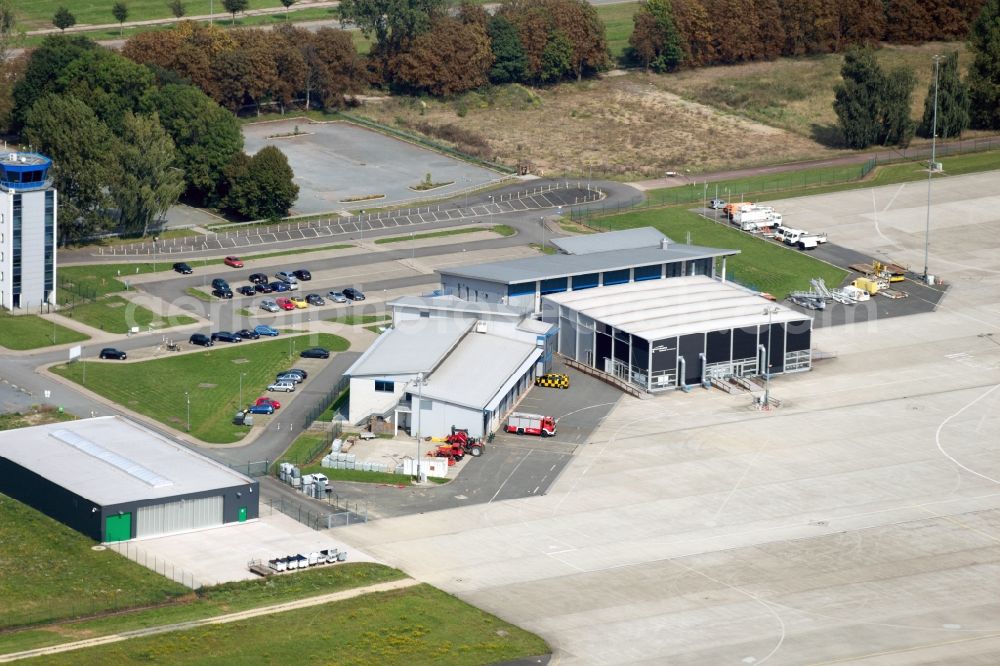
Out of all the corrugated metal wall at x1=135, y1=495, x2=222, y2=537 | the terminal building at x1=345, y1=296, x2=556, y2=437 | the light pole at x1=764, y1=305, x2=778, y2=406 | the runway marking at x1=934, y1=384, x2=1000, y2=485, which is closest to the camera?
the corrugated metal wall at x1=135, y1=495, x2=222, y2=537

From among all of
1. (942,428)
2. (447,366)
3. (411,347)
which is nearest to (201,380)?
(411,347)

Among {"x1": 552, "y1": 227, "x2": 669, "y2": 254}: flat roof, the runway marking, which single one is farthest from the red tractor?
{"x1": 552, "y1": 227, "x2": 669, "y2": 254}: flat roof

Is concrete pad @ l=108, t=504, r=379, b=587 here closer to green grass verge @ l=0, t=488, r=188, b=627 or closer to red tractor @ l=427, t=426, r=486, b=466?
green grass verge @ l=0, t=488, r=188, b=627

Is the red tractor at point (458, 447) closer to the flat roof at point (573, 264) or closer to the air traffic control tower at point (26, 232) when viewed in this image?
the flat roof at point (573, 264)

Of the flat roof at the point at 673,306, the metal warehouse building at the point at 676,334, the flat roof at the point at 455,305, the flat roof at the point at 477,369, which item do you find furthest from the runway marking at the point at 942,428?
the flat roof at the point at 455,305

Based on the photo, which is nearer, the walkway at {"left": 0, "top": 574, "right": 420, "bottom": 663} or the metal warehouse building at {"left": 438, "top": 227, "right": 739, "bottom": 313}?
the walkway at {"left": 0, "top": 574, "right": 420, "bottom": 663}

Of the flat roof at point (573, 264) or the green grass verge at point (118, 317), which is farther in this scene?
the green grass verge at point (118, 317)

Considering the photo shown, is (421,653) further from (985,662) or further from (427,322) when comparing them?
(427,322)
